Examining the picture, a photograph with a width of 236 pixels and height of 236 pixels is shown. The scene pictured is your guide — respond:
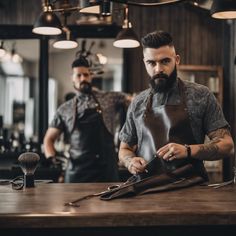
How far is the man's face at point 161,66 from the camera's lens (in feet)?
9.07

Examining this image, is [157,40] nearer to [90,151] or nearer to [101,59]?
[90,151]

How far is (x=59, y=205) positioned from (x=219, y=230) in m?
0.66

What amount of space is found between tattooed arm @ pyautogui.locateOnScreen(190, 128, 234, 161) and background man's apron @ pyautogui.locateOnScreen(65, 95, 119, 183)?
180 cm

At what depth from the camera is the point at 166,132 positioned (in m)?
2.68

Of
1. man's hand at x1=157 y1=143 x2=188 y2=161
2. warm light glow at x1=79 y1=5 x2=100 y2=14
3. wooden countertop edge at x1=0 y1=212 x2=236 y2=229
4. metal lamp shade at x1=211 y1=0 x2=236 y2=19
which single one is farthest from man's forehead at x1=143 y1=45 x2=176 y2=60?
wooden countertop edge at x1=0 y1=212 x2=236 y2=229

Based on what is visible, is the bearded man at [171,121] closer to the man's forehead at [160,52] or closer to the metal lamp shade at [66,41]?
the man's forehead at [160,52]

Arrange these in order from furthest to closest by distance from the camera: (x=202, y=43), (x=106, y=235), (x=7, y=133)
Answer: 1. (x=202, y=43)
2. (x=7, y=133)
3. (x=106, y=235)

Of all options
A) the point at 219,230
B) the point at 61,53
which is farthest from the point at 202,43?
the point at 219,230

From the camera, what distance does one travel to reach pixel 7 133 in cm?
591

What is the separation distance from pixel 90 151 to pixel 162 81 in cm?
176

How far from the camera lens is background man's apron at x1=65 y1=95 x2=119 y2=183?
14.2ft

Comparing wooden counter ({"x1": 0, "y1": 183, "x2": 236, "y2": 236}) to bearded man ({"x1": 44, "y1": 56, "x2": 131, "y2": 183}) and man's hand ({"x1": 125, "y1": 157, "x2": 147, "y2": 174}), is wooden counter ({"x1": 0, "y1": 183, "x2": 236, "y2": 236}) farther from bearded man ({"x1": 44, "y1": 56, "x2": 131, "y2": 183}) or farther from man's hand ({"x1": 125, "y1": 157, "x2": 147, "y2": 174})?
bearded man ({"x1": 44, "y1": 56, "x2": 131, "y2": 183})

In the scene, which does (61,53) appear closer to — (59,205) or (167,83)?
(167,83)

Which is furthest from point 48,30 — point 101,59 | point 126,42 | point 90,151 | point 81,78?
point 101,59
